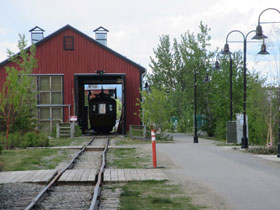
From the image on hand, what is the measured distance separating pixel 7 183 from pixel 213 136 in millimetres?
32917

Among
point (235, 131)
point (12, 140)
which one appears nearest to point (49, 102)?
point (12, 140)

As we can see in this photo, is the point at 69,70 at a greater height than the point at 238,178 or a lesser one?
greater

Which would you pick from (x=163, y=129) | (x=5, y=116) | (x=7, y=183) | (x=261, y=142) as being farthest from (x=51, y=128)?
(x=7, y=183)

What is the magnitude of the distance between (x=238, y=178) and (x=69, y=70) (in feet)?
→ 91.5

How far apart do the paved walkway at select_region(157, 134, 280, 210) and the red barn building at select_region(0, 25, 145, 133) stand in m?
20.8

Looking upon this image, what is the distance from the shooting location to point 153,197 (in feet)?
29.2

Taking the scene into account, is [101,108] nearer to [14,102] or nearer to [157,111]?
[157,111]

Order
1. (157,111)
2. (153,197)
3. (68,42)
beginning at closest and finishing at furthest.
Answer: (153,197), (157,111), (68,42)

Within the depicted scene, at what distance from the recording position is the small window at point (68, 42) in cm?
3791

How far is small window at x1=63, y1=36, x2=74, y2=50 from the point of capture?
124ft

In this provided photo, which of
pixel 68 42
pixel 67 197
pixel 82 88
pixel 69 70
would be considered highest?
pixel 68 42

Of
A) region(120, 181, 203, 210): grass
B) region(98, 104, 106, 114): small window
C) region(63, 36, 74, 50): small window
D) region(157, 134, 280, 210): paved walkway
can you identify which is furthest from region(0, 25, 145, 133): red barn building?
region(120, 181, 203, 210): grass

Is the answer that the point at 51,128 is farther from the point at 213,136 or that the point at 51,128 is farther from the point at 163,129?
the point at 213,136

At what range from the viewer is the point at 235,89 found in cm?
3650
